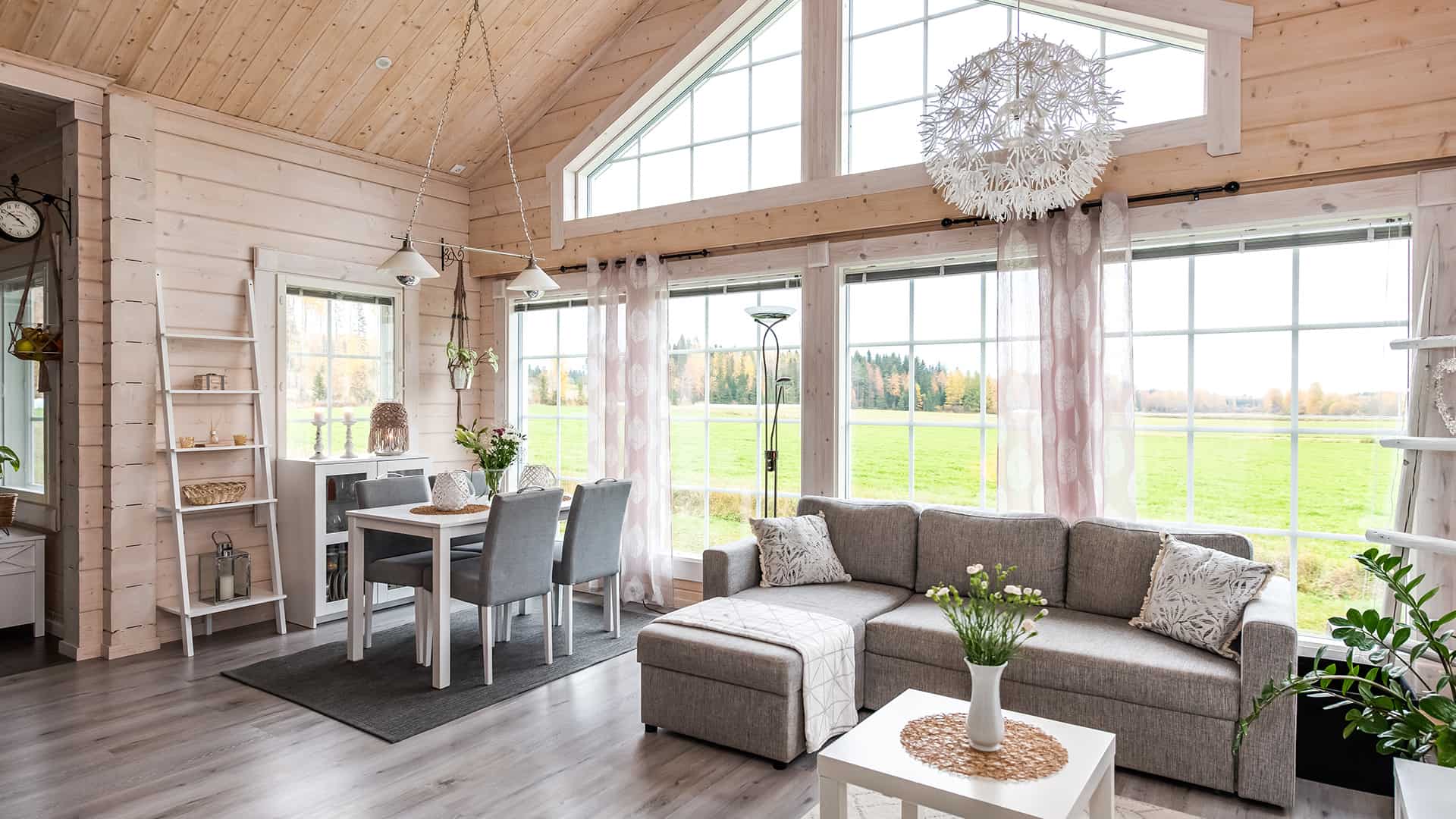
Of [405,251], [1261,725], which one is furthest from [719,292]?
[1261,725]

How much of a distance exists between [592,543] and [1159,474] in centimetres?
301

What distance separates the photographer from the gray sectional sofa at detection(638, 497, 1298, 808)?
2.88 meters

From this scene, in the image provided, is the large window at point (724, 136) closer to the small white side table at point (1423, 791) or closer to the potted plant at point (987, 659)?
the potted plant at point (987, 659)

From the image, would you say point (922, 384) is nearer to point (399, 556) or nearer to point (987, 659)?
point (987, 659)

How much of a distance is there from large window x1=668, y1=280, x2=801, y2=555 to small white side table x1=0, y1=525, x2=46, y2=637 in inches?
143

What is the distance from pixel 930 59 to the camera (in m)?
4.59

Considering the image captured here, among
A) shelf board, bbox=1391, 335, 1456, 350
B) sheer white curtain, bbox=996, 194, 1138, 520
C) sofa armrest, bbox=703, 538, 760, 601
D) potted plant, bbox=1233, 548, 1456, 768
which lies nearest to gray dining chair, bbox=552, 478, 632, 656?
sofa armrest, bbox=703, 538, 760, 601

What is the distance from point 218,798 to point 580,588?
9.91ft

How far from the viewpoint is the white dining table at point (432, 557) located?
389cm

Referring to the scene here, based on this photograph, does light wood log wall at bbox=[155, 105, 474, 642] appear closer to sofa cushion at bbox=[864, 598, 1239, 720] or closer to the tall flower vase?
sofa cushion at bbox=[864, 598, 1239, 720]

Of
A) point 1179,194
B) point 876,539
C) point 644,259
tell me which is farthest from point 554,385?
point 1179,194

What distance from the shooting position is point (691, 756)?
10.5ft

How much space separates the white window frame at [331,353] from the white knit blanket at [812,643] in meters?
3.09

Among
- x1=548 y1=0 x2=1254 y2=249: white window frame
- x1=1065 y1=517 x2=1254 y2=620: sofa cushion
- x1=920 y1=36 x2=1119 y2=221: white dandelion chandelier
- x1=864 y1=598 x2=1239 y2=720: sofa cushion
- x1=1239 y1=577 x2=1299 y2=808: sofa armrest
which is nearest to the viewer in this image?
x1=920 y1=36 x2=1119 y2=221: white dandelion chandelier
